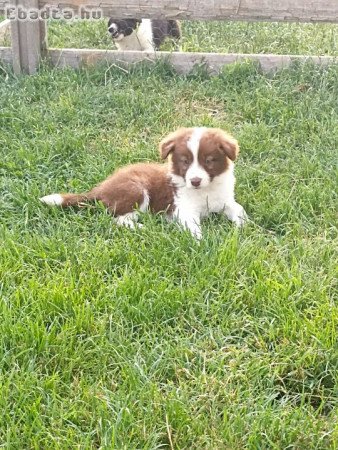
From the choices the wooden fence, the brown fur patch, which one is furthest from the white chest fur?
the brown fur patch

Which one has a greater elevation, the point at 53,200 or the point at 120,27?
the point at 120,27

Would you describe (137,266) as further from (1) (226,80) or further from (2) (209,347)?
(1) (226,80)

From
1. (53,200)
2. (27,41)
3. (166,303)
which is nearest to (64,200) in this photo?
(53,200)

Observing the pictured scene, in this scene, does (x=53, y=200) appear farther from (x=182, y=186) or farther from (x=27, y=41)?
(x=27, y=41)

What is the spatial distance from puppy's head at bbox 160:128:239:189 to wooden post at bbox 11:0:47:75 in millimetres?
2987

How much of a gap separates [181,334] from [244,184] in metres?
1.81

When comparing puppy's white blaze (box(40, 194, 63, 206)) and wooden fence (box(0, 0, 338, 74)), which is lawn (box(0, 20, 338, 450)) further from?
wooden fence (box(0, 0, 338, 74))

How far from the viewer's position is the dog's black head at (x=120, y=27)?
8117mm

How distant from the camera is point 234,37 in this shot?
8180 millimetres

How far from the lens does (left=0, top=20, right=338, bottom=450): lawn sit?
2762 millimetres

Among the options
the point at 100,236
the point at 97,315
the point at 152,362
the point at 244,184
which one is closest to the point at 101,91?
the point at 244,184

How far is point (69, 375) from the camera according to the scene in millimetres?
3039

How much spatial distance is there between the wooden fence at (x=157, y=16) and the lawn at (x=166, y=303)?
1.17 m

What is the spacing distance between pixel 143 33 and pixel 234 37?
3.81 feet
